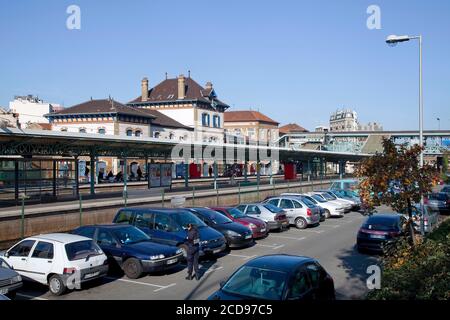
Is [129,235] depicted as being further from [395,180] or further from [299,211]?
[299,211]

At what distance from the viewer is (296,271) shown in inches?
312

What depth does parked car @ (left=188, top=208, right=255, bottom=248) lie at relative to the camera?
16594 millimetres

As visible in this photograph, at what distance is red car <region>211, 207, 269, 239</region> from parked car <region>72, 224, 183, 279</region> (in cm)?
570

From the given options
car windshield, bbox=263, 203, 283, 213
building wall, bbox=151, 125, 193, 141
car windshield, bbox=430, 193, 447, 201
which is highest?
building wall, bbox=151, 125, 193, 141

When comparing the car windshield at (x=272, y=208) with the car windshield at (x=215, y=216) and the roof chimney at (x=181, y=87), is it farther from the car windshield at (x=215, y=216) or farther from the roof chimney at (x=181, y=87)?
the roof chimney at (x=181, y=87)

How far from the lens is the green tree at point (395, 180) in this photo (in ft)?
32.6

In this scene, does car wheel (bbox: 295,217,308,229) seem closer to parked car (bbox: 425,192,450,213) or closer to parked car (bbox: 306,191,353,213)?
parked car (bbox: 306,191,353,213)

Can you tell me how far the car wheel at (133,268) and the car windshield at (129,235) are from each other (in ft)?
2.50

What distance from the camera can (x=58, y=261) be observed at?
1100cm

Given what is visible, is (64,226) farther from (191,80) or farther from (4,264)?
(191,80)

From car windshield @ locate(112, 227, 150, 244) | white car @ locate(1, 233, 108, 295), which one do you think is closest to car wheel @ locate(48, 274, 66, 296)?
white car @ locate(1, 233, 108, 295)

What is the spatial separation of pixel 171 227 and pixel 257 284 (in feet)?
25.8
